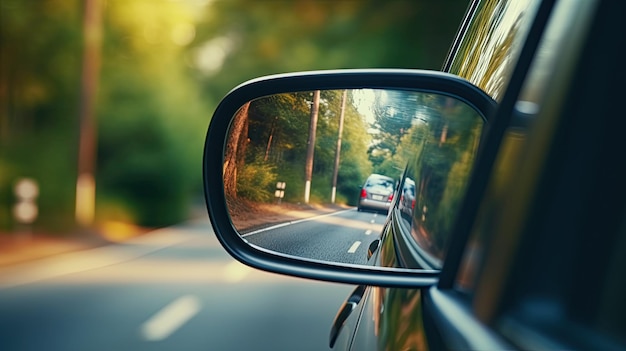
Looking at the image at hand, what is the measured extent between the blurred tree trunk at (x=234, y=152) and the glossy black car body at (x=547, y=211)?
0.53 metres

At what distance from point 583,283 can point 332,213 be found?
69cm

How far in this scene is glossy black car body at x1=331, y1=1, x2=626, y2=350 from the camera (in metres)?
0.87

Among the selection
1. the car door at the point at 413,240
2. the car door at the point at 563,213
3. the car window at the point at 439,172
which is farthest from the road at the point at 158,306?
the car door at the point at 563,213

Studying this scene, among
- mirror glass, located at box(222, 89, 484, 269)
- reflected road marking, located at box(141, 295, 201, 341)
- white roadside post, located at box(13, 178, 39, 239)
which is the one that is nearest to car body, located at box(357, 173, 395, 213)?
mirror glass, located at box(222, 89, 484, 269)

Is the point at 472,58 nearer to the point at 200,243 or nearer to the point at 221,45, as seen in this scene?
the point at 200,243

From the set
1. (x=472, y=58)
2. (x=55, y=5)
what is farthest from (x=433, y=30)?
(x=472, y=58)

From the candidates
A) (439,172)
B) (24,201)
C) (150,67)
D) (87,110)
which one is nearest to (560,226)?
(439,172)

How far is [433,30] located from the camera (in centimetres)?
1897

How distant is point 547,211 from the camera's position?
37.2 inches

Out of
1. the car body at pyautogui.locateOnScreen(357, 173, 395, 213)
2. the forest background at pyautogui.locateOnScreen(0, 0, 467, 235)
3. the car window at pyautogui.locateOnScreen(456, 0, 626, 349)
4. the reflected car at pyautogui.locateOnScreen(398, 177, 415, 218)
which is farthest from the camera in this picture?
the forest background at pyautogui.locateOnScreen(0, 0, 467, 235)

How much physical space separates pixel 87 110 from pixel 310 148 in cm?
1460

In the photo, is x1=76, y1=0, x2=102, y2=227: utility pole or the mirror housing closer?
the mirror housing

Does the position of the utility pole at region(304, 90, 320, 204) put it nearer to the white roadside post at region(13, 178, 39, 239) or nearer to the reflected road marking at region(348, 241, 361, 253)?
the reflected road marking at region(348, 241, 361, 253)

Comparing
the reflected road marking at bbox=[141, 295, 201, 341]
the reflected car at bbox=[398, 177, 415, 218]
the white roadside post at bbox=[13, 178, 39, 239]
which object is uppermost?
the reflected car at bbox=[398, 177, 415, 218]
